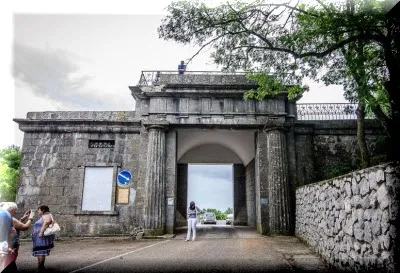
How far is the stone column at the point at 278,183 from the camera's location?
461 inches

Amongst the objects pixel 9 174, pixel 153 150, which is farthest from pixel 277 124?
pixel 9 174

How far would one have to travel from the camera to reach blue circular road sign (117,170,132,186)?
12.5 meters

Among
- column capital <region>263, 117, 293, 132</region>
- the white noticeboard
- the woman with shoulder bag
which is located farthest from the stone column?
the woman with shoulder bag

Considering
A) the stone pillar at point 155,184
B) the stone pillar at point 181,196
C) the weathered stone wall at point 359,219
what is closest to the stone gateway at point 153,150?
the stone pillar at point 155,184

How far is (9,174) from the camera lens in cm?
1892

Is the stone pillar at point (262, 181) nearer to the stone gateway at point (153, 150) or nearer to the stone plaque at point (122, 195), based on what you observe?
the stone gateway at point (153, 150)

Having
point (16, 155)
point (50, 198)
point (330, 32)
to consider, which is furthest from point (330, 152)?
point (16, 155)

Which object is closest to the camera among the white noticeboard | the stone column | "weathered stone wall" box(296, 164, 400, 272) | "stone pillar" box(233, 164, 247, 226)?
"weathered stone wall" box(296, 164, 400, 272)

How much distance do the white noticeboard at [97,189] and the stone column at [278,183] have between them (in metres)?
6.69

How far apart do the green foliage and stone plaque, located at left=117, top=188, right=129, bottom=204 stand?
5.66 m

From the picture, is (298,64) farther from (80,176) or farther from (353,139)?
(80,176)

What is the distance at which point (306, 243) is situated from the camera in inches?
360

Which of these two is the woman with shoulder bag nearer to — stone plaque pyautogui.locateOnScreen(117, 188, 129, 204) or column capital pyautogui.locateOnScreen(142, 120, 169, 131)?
stone plaque pyautogui.locateOnScreen(117, 188, 129, 204)

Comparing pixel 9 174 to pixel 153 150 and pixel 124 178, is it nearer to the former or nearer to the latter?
pixel 124 178
